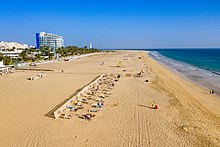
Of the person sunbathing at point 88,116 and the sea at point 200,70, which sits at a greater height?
the sea at point 200,70

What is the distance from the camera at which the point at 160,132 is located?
33.3 feet

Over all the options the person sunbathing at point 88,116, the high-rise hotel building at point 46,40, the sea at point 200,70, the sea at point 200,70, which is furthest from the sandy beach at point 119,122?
the high-rise hotel building at point 46,40

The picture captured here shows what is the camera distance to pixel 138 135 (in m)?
9.77

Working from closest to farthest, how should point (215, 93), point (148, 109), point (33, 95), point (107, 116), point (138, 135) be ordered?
point (138, 135)
point (107, 116)
point (148, 109)
point (33, 95)
point (215, 93)

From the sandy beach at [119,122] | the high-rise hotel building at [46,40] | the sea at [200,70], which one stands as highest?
the high-rise hotel building at [46,40]

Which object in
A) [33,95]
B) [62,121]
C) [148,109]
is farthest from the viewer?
[33,95]

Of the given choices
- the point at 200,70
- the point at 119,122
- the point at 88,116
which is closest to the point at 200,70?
the point at 200,70

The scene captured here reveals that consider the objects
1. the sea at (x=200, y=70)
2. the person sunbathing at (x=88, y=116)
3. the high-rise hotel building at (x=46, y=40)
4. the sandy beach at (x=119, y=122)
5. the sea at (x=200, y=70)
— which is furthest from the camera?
the high-rise hotel building at (x=46, y=40)

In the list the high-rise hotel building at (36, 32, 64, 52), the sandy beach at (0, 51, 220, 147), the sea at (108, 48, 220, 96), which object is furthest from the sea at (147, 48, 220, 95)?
the high-rise hotel building at (36, 32, 64, 52)

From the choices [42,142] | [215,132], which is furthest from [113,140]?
[215,132]

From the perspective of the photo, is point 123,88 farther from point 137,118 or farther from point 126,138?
point 126,138

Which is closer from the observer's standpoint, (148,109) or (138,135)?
(138,135)

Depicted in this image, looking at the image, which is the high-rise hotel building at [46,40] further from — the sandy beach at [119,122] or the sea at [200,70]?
the sandy beach at [119,122]

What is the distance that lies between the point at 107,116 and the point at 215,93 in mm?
13174
